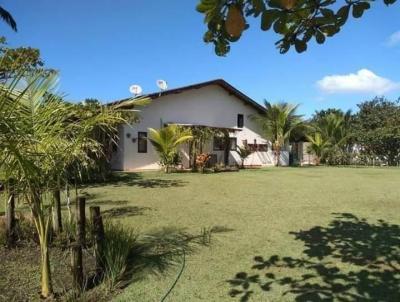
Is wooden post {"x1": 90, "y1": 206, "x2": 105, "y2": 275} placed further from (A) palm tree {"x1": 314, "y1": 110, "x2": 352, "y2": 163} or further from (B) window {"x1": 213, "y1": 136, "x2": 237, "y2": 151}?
(A) palm tree {"x1": 314, "y1": 110, "x2": 352, "y2": 163}

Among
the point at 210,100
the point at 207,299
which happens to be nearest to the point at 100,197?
Answer: the point at 207,299

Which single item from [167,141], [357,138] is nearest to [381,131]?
[357,138]

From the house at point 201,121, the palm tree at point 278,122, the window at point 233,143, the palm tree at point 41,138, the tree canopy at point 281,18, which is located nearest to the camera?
the tree canopy at point 281,18

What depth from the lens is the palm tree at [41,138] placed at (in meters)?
3.19

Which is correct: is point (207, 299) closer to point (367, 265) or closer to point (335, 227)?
point (367, 265)

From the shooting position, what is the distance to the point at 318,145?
2881cm

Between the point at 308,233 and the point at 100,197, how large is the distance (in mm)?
5450

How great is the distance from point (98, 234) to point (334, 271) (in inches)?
103

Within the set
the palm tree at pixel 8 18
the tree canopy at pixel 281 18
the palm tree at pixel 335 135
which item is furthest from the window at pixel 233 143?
the tree canopy at pixel 281 18

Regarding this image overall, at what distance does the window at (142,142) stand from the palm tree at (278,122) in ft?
27.6

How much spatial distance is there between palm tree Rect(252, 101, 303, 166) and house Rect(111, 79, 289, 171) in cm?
63

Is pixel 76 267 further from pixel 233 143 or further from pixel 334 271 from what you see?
pixel 233 143

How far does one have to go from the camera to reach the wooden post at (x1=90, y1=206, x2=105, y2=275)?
14.0 feet

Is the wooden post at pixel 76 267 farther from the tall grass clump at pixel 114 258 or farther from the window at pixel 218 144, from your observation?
the window at pixel 218 144
